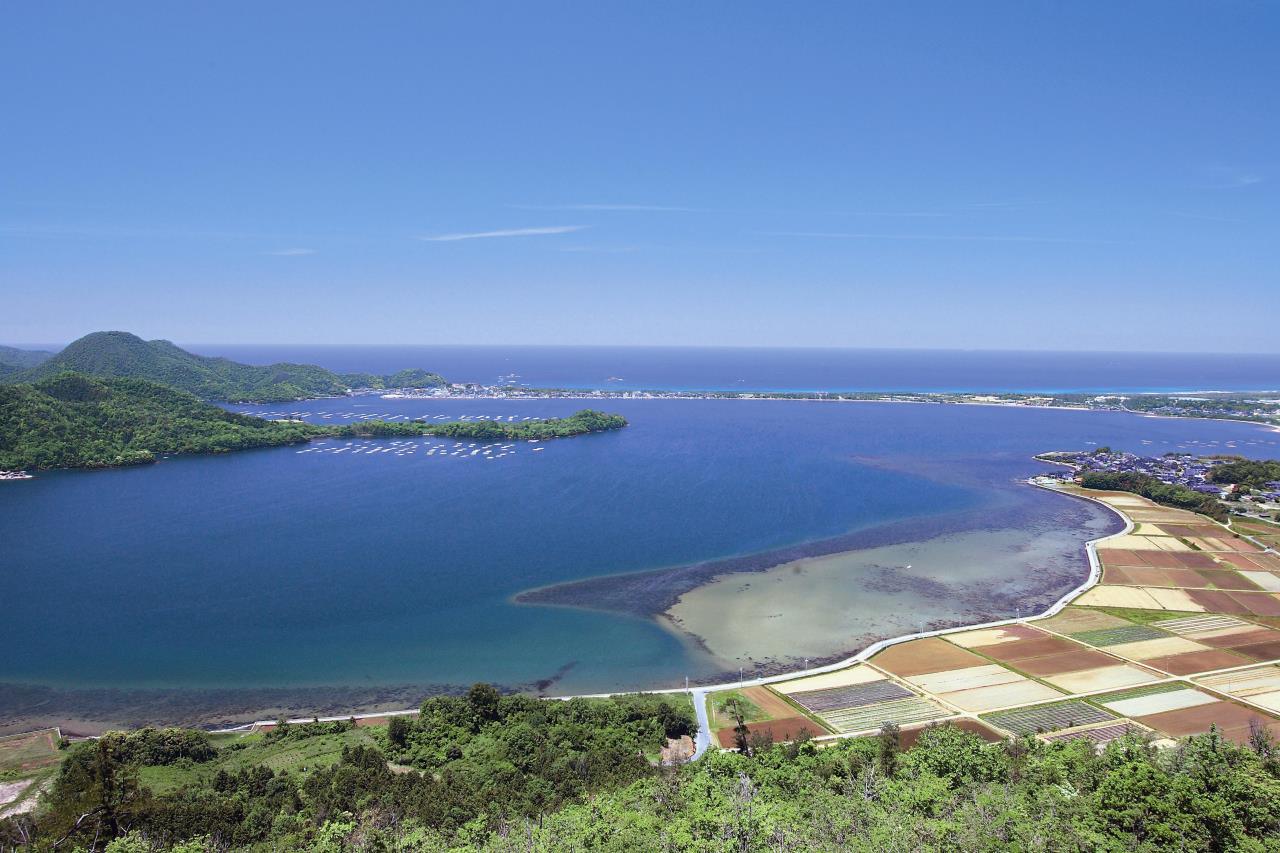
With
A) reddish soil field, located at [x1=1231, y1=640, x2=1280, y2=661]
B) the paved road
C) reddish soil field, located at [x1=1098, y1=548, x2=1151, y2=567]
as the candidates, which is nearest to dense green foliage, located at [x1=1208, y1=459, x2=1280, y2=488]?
reddish soil field, located at [x1=1098, y1=548, x2=1151, y2=567]

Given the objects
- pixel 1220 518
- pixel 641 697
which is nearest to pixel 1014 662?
pixel 641 697

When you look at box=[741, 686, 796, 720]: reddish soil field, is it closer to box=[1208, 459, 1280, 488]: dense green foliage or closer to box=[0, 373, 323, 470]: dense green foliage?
box=[1208, 459, 1280, 488]: dense green foliage

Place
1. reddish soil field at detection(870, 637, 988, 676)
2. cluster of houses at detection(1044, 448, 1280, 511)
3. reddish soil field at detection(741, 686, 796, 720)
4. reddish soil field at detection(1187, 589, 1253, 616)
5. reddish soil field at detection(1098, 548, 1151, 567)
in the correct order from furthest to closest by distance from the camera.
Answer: cluster of houses at detection(1044, 448, 1280, 511)
reddish soil field at detection(1098, 548, 1151, 567)
reddish soil field at detection(1187, 589, 1253, 616)
reddish soil field at detection(870, 637, 988, 676)
reddish soil field at detection(741, 686, 796, 720)

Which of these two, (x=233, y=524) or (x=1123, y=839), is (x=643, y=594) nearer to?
(x=1123, y=839)

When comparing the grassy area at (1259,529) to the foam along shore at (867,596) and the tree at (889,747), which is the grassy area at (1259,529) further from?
the tree at (889,747)

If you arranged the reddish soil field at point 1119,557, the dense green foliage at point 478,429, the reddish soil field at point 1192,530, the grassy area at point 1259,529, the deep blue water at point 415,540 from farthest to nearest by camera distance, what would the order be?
the dense green foliage at point 478,429, the reddish soil field at point 1192,530, the grassy area at point 1259,529, the reddish soil field at point 1119,557, the deep blue water at point 415,540

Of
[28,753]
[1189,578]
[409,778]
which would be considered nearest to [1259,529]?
[1189,578]

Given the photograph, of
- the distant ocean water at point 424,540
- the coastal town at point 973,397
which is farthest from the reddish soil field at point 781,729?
the coastal town at point 973,397
